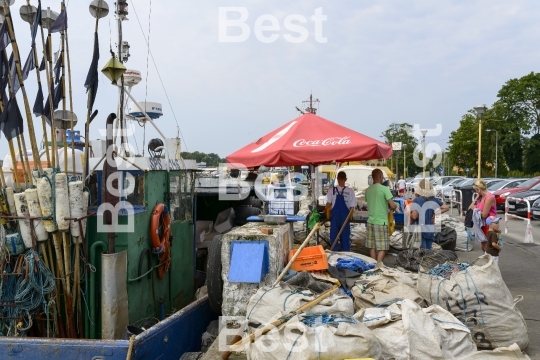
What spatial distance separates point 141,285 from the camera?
5.62 metres

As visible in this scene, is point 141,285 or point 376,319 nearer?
point 376,319

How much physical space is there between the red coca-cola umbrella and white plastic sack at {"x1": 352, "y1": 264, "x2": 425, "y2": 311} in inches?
84.7

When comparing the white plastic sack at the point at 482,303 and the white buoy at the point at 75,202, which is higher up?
the white buoy at the point at 75,202

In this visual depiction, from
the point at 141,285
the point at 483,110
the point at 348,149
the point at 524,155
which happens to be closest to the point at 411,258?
the point at 348,149

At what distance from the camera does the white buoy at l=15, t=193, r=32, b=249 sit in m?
4.64

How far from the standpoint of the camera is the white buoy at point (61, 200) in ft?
14.9

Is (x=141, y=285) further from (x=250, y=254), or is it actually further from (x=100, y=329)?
(x=250, y=254)

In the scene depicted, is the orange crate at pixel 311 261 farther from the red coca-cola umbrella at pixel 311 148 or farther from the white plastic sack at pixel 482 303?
the red coca-cola umbrella at pixel 311 148

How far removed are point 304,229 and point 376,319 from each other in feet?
22.0

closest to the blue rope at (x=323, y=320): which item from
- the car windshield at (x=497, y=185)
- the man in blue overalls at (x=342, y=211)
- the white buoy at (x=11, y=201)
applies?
the white buoy at (x=11, y=201)

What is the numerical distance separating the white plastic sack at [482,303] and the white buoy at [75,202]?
11.2 ft

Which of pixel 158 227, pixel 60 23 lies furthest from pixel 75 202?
pixel 60 23

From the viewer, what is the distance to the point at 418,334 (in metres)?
3.78

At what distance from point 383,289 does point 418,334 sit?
40.4 inches
